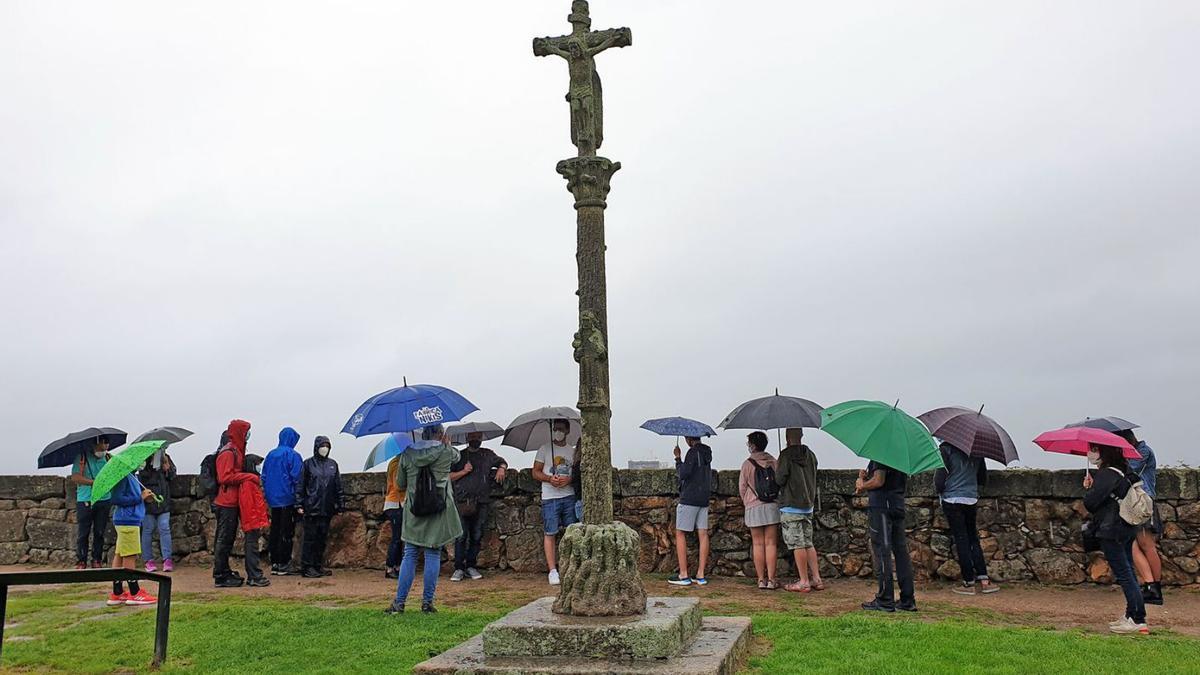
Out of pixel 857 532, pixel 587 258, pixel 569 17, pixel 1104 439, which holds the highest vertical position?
pixel 569 17

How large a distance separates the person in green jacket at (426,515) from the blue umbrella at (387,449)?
9.34ft

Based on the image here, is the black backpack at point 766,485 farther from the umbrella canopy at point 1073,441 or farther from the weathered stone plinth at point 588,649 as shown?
the weathered stone plinth at point 588,649

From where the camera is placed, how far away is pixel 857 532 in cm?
1059

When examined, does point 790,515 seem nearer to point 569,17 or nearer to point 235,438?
point 569,17

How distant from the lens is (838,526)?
1066 cm

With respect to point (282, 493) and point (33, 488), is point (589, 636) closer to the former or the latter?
point (282, 493)

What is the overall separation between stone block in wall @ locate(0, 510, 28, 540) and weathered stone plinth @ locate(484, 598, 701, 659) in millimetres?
10154

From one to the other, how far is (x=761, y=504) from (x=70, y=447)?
8.35 meters

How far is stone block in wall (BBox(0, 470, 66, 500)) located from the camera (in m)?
13.1

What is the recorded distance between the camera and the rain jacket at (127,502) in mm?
9547

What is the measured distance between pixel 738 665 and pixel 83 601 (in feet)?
24.2

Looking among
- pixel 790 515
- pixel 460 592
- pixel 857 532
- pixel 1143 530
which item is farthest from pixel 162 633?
pixel 1143 530

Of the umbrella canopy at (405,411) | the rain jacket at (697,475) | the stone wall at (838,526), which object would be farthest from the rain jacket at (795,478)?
the umbrella canopy at (405,411)

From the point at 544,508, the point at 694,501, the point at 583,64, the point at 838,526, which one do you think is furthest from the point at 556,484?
the point at 583,64
